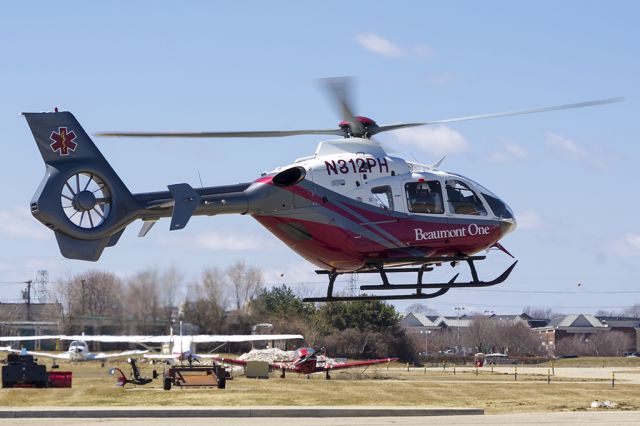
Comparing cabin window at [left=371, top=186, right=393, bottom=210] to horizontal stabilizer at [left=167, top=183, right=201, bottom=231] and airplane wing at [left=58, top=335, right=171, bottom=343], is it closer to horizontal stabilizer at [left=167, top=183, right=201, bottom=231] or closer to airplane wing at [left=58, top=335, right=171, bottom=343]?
horizontal stabilizer at [left=167, top=183, right=201, bottom=231]

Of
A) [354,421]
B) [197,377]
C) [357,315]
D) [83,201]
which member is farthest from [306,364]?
[83,201]

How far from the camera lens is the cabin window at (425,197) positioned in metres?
25.8

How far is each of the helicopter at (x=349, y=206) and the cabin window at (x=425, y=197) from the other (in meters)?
0.02

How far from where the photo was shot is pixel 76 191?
2309 centimetres

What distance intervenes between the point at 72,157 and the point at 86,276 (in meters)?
35.0

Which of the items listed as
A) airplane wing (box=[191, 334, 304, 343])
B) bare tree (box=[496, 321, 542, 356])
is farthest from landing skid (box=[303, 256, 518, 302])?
bare tree (box=[496, 321, 542, 356])

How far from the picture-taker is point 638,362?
11094cm

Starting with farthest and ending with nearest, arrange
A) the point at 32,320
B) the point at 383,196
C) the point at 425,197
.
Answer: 1. the point at 32,320
2. the point at 425,197
3. the point at 383,196

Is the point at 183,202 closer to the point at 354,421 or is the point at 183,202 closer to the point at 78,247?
the point at 78,247

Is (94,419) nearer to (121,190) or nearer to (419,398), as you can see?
(121,190)

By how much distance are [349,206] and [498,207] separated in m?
3.99

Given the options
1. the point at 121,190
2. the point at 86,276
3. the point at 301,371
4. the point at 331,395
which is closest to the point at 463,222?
the point at 121,190

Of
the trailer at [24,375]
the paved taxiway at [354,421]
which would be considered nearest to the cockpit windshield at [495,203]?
the paved taxiway at [354,421]

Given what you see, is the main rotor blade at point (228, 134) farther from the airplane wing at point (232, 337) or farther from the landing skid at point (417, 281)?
the airplane wing at point (232, 337)
